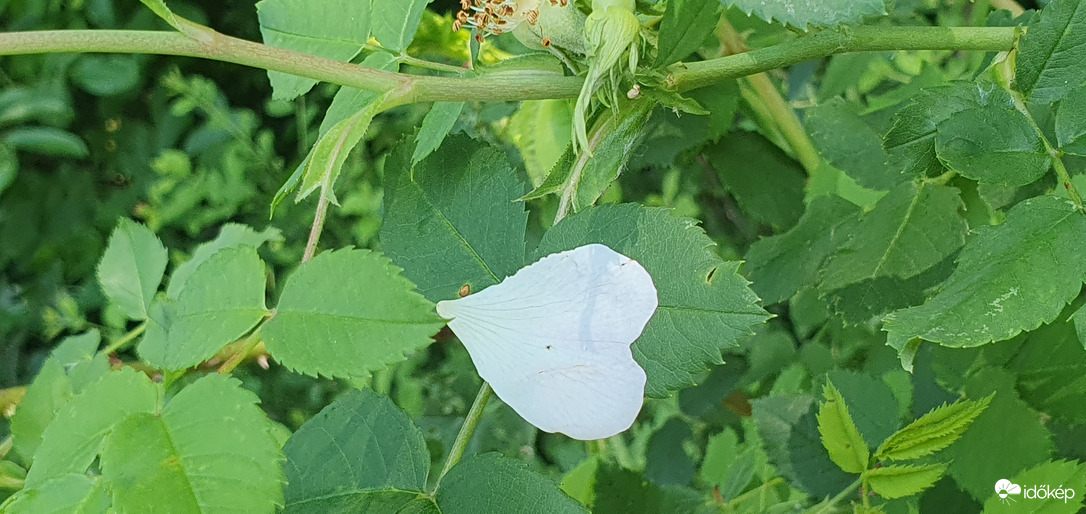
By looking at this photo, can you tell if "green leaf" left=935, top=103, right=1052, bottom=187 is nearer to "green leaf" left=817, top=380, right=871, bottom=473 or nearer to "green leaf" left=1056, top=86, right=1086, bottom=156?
"green leaf" left=1056, top=86, right=1086, bottom=156

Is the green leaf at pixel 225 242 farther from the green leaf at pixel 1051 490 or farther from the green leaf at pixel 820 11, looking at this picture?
the green leaf at pixel 1051 490

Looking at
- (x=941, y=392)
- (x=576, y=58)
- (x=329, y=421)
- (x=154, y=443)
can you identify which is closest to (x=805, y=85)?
(x=941, y=392)

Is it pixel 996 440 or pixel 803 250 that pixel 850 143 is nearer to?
pixel 803 250

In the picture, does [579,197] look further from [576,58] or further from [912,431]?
[912,431]

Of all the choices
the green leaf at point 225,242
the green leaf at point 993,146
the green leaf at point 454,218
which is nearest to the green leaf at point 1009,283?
the green leaf at point 993,146

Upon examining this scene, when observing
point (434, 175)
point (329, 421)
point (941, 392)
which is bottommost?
point (941, 392)

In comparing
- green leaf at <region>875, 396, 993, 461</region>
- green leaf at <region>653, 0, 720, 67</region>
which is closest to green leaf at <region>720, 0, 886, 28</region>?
green leaf at <region>653, 0, 720, 67</region>
